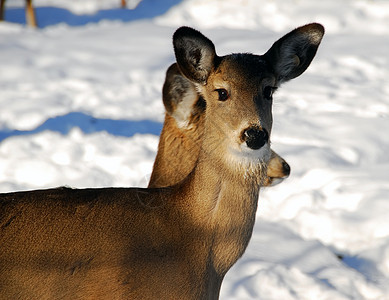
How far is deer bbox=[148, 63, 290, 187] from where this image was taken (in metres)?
4.25

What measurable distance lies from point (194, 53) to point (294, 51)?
0.51 meters

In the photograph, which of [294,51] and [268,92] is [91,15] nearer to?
[294,51]

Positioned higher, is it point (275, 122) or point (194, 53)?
point (194, 53)

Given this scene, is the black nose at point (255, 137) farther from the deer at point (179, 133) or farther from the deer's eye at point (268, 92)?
the deer at point (179, 133)

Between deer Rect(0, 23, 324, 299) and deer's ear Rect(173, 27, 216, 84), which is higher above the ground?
deer's ear Rect(173, 27, 216, 84)

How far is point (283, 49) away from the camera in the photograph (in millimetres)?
3264

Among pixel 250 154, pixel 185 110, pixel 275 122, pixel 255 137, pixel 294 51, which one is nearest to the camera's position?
pixel 255 137

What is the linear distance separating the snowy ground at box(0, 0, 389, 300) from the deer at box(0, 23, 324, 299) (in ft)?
4.84

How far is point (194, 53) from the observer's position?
317 centimetres

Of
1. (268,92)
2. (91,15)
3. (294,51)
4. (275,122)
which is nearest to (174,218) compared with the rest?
(268,92)

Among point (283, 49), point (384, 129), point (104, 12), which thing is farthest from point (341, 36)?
point (283, 49)

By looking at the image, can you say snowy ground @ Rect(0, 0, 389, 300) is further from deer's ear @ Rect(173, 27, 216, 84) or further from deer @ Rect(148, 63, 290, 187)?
deer's ear @ Rect(173, 27, 216, 84)

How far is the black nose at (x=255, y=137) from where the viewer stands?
2881 millimetres

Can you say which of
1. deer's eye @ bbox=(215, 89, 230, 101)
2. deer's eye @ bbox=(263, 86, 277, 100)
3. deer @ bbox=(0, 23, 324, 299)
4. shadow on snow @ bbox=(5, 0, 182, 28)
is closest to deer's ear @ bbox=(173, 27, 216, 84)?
deer @ bbox=(0, 23, 324, 299)
